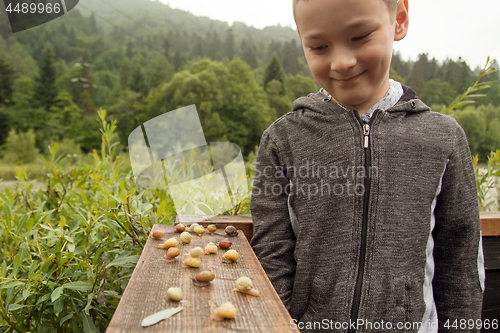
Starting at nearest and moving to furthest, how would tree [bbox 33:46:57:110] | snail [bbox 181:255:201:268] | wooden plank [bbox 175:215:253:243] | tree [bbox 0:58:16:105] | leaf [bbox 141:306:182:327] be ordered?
leaf [bbox 141:306:182:327]
snail [bbox 181:255:201:268]
wooden plank [bbox 175:215:253:243]
tree [bbox 0:58:16:105]
tree [bbox 33:46:57:110]

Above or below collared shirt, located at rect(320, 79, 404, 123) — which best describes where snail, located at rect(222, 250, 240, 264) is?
below

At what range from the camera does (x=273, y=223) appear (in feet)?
3.00

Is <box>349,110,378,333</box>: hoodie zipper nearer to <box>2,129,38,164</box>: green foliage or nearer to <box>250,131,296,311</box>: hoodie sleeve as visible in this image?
<box>250,131,296,311</box>: hoodie sleeve

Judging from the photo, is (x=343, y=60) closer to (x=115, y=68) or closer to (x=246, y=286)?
(x=246, y=286)

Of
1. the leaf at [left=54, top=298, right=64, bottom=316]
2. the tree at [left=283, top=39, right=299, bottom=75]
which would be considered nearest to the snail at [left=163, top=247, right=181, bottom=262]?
the leaf at [left=54, top=298, right=64, bottom=316]

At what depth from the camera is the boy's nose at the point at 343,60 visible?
755 millimetres

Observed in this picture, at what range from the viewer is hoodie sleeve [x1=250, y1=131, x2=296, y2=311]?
883 millimetres

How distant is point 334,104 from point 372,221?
34 centimetres

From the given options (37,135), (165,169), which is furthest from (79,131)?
(165,169)

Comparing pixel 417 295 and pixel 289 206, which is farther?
pixel 289 206

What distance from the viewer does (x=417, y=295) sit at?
0.83 meters

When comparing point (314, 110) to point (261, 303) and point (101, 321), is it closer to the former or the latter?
point (261, 303)

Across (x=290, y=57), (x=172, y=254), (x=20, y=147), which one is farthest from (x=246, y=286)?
(x=20, y=147)

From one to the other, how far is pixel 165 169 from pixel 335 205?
71cm
